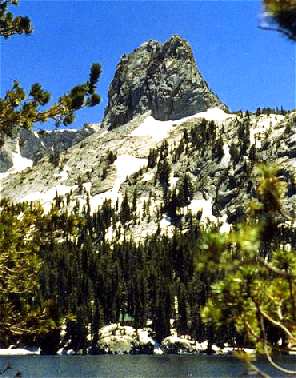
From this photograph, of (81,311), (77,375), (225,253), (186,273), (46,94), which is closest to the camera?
(225,253)

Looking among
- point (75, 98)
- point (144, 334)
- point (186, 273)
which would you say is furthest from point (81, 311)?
point (75, 98)

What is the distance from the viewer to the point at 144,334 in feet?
532

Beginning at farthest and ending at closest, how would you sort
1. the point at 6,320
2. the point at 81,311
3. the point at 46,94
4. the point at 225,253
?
the point at 81,311, the point at 46,94, the point at 6,320, the point at 225,253

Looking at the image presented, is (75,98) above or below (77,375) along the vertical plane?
above

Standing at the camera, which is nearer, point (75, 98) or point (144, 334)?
point (75, 98)

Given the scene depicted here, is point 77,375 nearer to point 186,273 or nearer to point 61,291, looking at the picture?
point 61,291

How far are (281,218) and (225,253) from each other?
904mm

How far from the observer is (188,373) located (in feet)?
318

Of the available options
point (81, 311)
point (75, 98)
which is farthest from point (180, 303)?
point (75, 98)

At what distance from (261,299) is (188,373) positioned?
301 feet

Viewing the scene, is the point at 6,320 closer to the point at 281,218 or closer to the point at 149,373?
the point at 281,218

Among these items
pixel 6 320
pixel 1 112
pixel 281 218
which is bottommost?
pixel 6 320

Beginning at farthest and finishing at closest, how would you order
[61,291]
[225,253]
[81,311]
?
[61,291] < [81,311] < [225,253]

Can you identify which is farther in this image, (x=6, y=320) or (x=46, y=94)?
(x=46, y=94)
